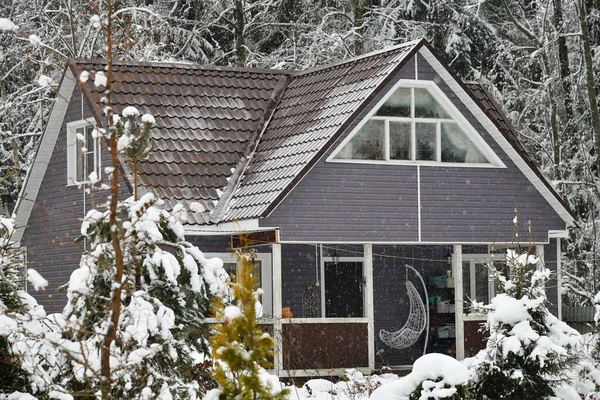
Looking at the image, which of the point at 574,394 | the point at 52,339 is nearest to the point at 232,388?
the point at 52,339

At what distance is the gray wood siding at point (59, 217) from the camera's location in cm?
2242

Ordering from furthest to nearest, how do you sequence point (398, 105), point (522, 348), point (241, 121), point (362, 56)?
point (241, 121)
point (362, 56)
point (398, 105)
point (522, 348)

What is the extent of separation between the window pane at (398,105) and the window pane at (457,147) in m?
0.87

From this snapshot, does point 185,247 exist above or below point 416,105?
below

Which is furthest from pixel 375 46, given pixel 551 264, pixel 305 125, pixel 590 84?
pixel 305 125

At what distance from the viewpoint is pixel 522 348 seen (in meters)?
13.9

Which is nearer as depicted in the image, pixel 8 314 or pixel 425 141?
pixel 8 314

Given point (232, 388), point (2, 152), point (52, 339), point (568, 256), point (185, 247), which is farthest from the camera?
point (568, 256)

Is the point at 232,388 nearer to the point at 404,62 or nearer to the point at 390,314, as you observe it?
the point at 404,62

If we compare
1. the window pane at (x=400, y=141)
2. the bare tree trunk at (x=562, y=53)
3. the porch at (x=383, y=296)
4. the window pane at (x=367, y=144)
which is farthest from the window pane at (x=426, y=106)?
the bare tree trunk at (x=562, y=53)

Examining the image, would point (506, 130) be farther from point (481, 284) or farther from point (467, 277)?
point (481, 284)

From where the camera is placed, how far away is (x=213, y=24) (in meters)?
31.3

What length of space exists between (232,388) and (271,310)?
547 inches

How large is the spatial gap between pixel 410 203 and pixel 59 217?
707cm
